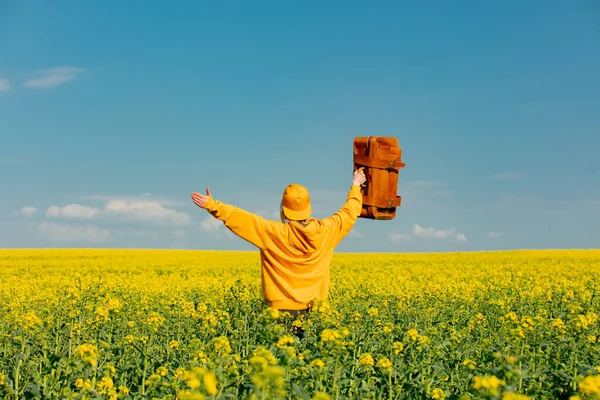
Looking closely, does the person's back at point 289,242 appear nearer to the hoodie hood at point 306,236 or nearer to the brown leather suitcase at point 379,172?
the hoodie hood at point 306,236

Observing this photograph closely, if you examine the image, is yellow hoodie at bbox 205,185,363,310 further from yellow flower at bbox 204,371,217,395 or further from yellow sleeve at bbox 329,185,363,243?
yellow flower at bbox 204,371,217,395

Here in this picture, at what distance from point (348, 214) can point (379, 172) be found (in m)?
0.73

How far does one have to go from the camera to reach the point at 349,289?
13.3 meters

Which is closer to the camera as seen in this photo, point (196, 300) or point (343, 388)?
point (343, 388)

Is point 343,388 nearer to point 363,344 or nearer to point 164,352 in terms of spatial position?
point 363,344

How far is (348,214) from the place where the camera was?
7.99m

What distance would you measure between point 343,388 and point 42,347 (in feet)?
11.0

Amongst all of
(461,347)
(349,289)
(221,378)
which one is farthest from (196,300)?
(221,378)

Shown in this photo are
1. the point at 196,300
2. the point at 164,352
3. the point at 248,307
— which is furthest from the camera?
the point at 196,300

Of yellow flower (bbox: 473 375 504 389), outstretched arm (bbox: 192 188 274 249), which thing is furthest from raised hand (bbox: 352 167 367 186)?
yellow flower (bbox: 473 375 504 389)

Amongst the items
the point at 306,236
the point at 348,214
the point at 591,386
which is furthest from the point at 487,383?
the point at 348,214

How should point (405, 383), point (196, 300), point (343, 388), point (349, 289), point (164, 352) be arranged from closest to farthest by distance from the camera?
point (405, 383), point (343, 388), point (164, 352), point (196, 300), point (349, 289)

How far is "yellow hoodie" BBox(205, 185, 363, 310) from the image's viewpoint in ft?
24.5

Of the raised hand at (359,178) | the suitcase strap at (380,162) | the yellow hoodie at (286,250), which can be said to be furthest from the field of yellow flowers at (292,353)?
the suitcase strap at (380,162)
